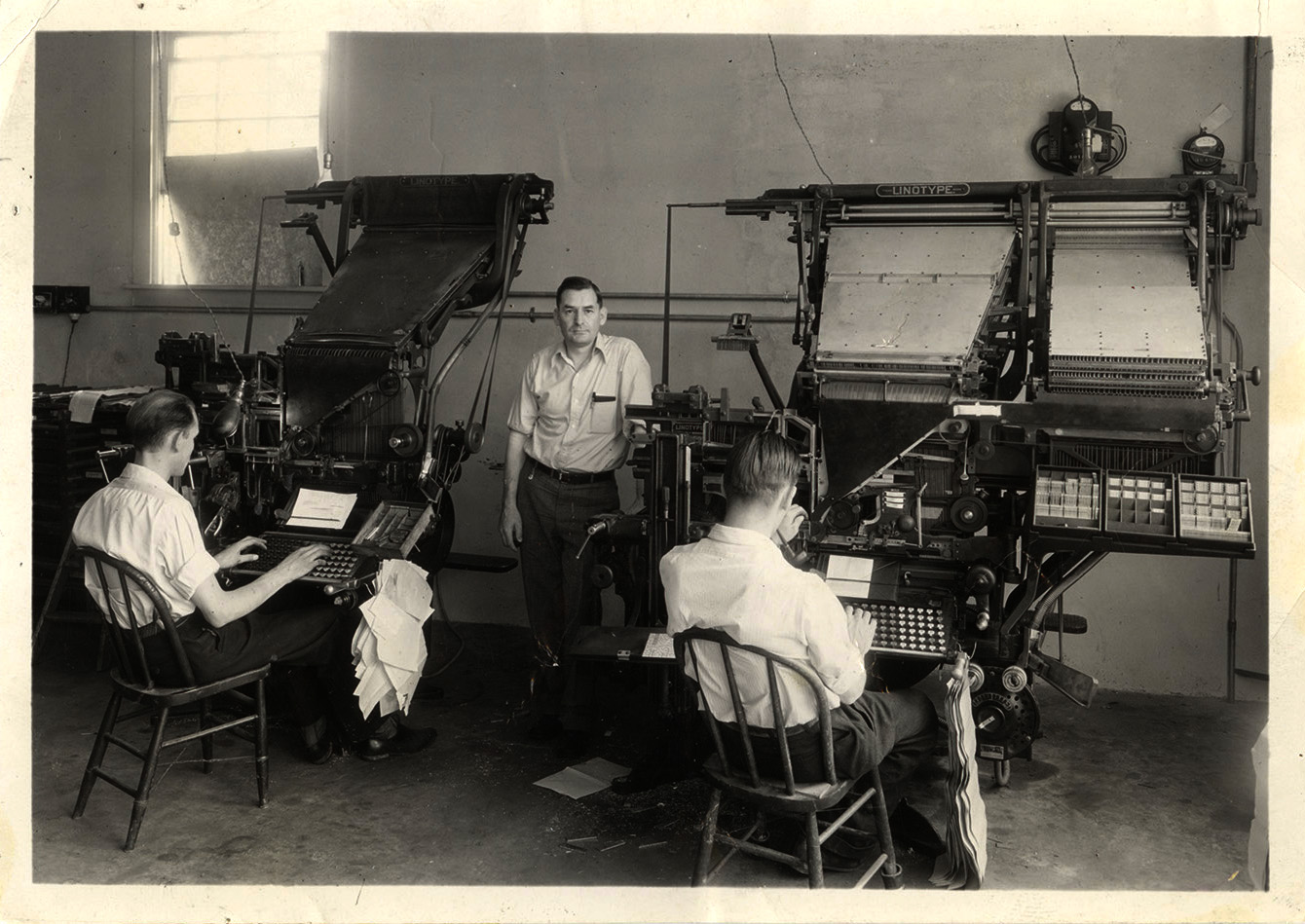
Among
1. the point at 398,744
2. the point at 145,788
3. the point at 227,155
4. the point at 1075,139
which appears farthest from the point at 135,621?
the point at 1075,139

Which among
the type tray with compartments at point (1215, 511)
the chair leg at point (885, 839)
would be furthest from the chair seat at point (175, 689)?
the type tray with compartments at point (1215, 511)

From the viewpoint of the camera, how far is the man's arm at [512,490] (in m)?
3.88

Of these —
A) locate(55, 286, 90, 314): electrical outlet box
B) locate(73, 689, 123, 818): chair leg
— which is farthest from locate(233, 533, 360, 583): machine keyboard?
locate(55, 286, 90, 314): electrical outlet box

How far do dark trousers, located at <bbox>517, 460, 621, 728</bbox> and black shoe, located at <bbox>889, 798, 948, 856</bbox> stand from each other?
1246 mm

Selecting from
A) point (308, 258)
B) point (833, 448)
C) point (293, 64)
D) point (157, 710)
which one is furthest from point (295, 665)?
point (293, 64)

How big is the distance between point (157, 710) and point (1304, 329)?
9.94ft

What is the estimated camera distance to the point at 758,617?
2342 mm

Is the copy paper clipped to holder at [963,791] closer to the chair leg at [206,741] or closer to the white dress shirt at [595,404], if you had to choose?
the white dress shirt at [595,404]

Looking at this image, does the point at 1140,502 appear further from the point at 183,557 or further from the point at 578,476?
the point at 183,557

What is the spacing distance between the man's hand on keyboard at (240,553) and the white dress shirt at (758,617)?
1.54 m

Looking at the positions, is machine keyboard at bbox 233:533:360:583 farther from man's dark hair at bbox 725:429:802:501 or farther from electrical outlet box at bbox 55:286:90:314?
electrical outlet box at bbox 55:286:90:314

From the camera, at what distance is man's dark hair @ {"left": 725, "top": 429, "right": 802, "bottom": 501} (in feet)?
7.84

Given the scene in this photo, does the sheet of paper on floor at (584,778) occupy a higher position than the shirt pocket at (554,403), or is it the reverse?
the shirt pocket at (554,403)

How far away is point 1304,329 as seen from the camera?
2342 millimetres
